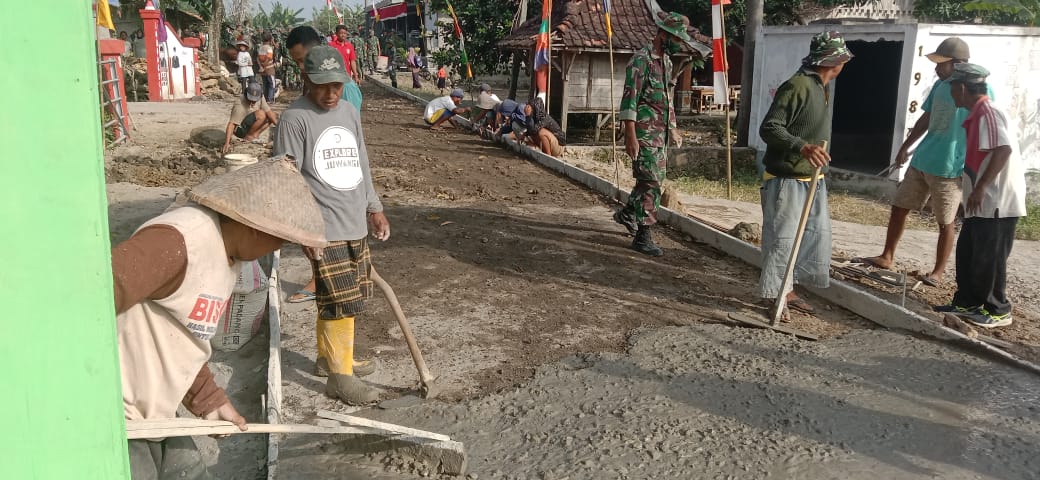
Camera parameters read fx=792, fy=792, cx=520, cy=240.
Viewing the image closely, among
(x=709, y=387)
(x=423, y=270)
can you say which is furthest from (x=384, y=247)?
(x=709, y=387)

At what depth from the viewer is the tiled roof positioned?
14688mm

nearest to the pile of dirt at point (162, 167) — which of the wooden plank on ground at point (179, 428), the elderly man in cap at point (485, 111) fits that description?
the elderly man in cap at point (485, 111)

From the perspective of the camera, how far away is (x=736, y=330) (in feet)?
16.2

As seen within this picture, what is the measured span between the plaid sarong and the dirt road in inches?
20.0

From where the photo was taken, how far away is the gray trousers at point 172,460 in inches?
84.9

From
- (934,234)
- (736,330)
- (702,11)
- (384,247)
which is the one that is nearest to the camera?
(736,330)

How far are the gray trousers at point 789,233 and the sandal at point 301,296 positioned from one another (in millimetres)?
3050

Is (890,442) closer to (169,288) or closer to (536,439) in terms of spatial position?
(536,439)

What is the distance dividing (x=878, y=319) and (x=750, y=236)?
6.75 feet

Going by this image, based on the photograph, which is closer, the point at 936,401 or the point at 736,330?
the point at 936,401

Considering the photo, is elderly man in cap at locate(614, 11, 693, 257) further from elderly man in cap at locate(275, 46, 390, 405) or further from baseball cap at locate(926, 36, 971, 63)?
elderly man in cap at locate(275, 46, 390, 405)

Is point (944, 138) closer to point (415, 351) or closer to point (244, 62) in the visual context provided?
point (415, 351)

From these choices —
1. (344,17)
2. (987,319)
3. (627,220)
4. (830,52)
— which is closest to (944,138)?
(987,319)

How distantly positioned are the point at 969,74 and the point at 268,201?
4.80 meters
